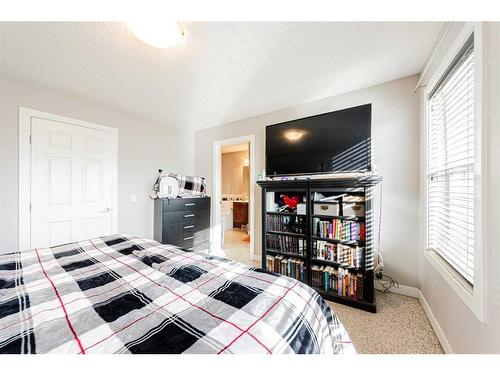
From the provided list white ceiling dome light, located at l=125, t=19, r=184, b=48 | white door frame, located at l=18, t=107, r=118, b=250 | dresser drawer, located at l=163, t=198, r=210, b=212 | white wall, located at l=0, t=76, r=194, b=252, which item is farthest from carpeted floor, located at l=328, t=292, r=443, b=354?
white door frame, located at l=18, t=107, r=118, b=250

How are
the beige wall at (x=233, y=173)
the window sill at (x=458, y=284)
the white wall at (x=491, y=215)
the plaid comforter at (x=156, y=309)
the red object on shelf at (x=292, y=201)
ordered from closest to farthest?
the plaid comforter at (x=156, y=309) → the white wall at (x=491, y=215) → the window sill at (x=458, y=284) → the red object on shelf at (x=292, y=201) → the beige wall at (x=233, y=173)

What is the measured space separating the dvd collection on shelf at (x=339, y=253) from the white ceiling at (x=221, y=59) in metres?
1.73

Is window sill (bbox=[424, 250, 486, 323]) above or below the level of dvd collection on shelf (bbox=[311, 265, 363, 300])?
above

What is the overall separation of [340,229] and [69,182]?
3.20m

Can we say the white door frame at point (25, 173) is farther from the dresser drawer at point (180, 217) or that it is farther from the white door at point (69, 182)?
the dresser drawer at point (180, 217)

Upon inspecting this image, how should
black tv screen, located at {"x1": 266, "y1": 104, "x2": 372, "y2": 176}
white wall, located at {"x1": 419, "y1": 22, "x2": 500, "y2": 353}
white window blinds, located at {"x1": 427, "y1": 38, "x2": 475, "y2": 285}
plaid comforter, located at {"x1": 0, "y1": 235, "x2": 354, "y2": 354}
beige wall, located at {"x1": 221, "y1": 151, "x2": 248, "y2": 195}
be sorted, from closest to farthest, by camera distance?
plaid comforter, located at {"x1": 0, "y1": 235, "x2": 354, "y2": 354}, white wall, located at {"x1": 419, "y1": 22, "x2": 500, "y2": 353}, white window blinds, located at {"x1": 427, "y1": 38, "x2": 475, "y2": 285}, black tv screen, located at {"x1": 266, "y1": 104, "x2": 372, "y2": 176}, beige wall, located at {"x1": 221, "y1": 151, "x2": 248, "y2": 195}

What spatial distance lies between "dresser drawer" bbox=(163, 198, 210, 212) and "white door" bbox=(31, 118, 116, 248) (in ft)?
2.41

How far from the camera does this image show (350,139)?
6.57ft

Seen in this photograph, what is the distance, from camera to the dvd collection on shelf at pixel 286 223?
2230 millimetres

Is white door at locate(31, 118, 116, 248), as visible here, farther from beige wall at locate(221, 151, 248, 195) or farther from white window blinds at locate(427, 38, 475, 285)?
white window blinds at locate(427, 38, 475, 285)

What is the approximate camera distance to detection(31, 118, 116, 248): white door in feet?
7.05

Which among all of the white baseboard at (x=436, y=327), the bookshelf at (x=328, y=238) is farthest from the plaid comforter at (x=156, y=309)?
the bookshelf at (x=328, y=238)

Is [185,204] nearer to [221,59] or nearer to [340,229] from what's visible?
[221,59]
